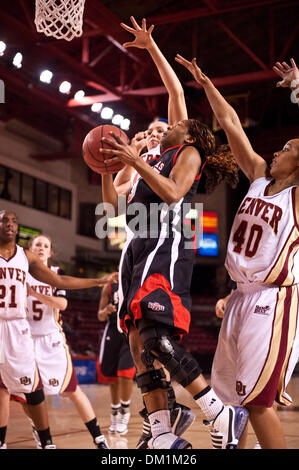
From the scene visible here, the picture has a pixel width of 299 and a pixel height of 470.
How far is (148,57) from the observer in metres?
13.1

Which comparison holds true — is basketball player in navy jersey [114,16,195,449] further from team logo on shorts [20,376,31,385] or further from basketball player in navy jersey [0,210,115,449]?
team logo on shorts [20,376,31,385]

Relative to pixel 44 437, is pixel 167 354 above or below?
above

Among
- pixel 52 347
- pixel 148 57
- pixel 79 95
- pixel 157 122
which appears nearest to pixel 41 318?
pixel 52 347

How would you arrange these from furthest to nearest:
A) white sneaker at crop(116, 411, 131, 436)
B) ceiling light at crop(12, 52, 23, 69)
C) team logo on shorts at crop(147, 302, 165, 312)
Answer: ceiling light at crop(12, 52, 23, 69), white sneaker at crop(116, 411, 131, 436), team logo on shorts at crop(147, 302, 165, 312)

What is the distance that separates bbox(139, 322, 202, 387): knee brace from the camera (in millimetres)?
2934

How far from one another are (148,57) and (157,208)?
34.9 feet

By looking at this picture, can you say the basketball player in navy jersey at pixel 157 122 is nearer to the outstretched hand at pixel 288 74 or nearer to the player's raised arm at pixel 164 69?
the player's raised arm at pixel 164 69

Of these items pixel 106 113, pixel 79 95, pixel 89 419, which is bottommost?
pixel 89 419

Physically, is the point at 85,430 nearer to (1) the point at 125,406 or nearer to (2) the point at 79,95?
(1) the point at 125,406

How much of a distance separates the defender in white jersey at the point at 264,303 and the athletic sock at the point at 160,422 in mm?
458

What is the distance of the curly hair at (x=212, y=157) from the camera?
3412 millimetres

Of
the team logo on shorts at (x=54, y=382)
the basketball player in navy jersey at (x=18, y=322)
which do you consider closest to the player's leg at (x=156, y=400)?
the basketball player in navy jersey at (x=18, y=322)

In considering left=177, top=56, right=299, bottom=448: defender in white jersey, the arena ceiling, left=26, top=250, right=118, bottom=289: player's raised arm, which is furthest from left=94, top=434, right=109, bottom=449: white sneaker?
the arena ceiling

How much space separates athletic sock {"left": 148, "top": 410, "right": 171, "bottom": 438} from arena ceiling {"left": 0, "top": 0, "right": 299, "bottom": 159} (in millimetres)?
→ 9043
